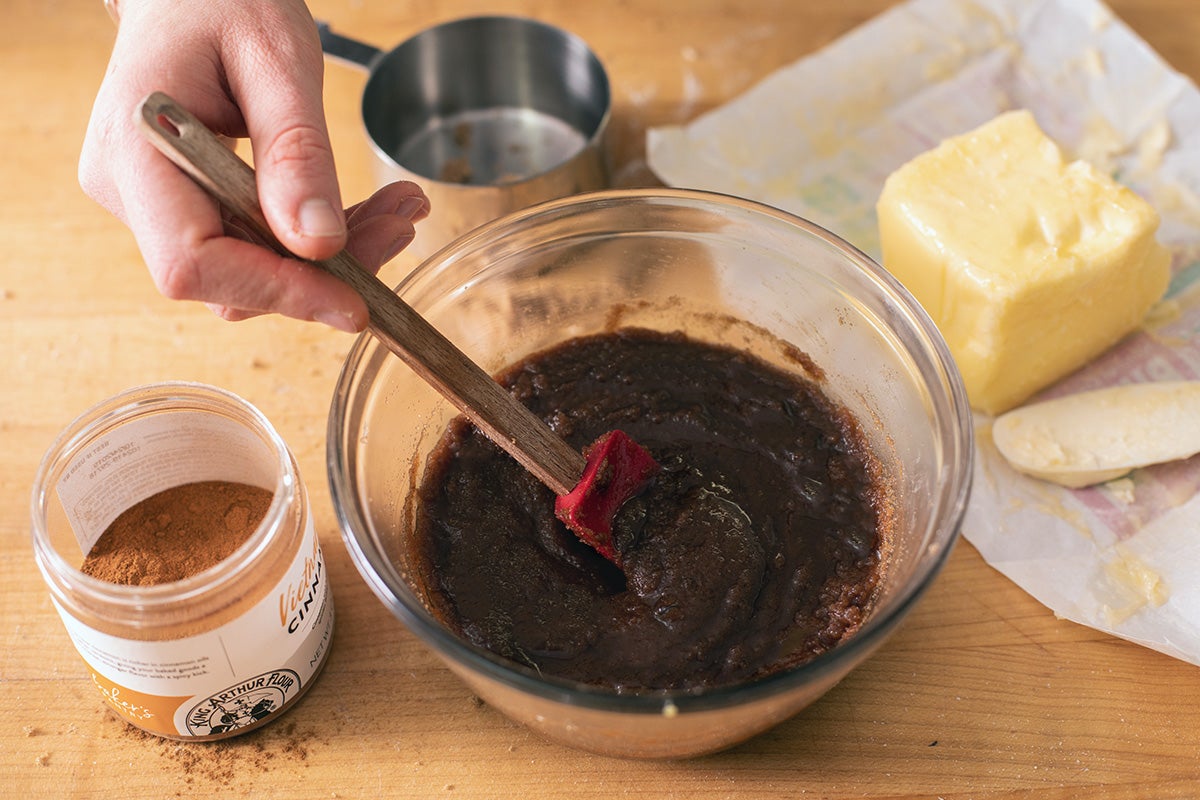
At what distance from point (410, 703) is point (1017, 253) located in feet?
4.07

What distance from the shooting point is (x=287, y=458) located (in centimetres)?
155

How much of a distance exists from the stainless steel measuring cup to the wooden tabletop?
44 cm

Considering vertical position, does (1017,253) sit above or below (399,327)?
below

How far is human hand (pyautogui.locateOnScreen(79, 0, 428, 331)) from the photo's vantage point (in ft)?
4.38

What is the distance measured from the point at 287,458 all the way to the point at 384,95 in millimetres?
1152

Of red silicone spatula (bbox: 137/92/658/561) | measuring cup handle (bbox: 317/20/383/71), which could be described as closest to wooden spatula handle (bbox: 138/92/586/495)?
red silicone spatula (bbox: 137/92/658/561)

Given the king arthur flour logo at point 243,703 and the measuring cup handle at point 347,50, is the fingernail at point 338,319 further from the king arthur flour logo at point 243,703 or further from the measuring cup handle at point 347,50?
the measuring cup handle at point 347,50

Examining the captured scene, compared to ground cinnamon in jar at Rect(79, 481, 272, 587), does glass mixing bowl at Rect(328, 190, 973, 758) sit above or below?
above

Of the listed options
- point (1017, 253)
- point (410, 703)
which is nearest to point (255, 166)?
point (410, 703)

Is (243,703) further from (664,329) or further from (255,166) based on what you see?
(664,329)

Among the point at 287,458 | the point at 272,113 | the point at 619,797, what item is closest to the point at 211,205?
the point at 272,113

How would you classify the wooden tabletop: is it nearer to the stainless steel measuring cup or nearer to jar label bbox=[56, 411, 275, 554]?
jar label bbox=[56, 411, 275, 554]

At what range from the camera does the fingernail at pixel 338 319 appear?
1.37 meters

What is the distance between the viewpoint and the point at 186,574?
1579mm
